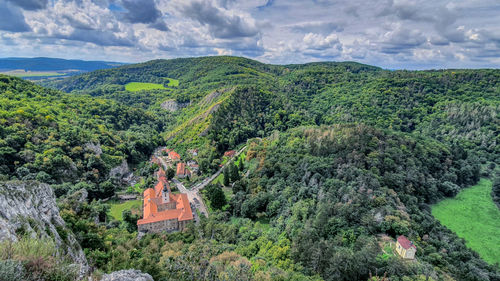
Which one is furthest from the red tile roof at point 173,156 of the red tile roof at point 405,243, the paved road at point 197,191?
the red tile roof at point 405,243

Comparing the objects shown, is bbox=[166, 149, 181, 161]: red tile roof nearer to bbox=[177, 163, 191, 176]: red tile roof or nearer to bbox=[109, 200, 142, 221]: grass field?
bbox=[177, 163, 191, 176]: red tile roof

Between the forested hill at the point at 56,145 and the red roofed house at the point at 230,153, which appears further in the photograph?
the red roofed house at the point at 230,153

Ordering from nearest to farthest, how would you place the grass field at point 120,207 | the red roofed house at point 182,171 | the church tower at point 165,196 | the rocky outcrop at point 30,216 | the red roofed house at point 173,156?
the rocky outcrop at point 30,216
the grass field at point 120,207
the church tower at point 165,196
the red roofed house at point 182,171
the red roofed house at point 173,156

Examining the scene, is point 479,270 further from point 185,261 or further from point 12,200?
point 12,200

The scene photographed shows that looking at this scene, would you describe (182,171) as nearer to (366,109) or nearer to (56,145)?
(56,145)

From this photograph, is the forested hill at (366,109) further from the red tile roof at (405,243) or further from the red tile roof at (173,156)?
the red tile roof at (405,243)

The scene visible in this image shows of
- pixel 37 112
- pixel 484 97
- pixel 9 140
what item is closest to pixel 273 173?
pixel 9 140
